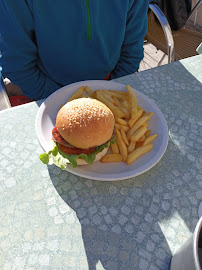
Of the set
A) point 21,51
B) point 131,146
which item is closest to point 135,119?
point 131,146

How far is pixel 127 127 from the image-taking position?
45.9 inches

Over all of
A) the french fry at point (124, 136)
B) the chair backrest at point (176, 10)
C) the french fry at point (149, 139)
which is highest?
the chair backrest at point (176, 10)

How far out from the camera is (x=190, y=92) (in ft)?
4.98

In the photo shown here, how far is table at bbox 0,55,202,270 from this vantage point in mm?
848

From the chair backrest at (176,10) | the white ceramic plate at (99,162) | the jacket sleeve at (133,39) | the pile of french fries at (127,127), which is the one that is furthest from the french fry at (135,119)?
the chair backrest at (176,10)

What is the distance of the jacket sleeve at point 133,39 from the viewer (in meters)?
1.64

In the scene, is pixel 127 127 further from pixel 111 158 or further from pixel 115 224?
pixel 115 224

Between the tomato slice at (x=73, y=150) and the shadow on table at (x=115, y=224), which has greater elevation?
the tomato slice at (x=73, y=150)

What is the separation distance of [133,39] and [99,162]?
1.05 metres

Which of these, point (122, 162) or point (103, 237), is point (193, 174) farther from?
point (103, 237)

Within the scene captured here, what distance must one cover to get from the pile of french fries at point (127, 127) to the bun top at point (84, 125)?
0.35 ft

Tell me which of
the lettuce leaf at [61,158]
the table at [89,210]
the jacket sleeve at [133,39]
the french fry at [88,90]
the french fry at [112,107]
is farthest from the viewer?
the jacket sleeve at [133,39]

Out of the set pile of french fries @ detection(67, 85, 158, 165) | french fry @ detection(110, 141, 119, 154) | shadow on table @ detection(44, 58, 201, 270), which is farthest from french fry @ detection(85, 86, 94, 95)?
shadow on table @ detection(44, 58, 201, 270)

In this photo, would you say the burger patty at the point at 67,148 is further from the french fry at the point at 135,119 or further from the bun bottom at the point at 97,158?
the french fry at the point at 135,119
